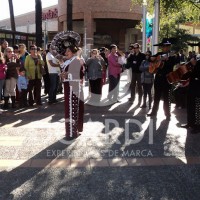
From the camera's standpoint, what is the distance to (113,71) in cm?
1220

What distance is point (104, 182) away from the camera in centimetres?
491

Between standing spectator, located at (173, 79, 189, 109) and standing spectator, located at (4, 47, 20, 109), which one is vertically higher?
standing spectator, located at (4, 47, 20, 109)

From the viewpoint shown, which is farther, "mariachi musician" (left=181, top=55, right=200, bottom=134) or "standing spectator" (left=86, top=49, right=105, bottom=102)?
"standing spectator" (left=86, top=49, right=105, bottom=102)

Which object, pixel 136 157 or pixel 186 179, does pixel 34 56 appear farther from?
pixel 186 179

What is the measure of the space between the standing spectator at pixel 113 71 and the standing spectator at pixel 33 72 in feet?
7.43

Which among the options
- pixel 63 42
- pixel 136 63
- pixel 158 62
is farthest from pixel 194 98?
pixel 136 63

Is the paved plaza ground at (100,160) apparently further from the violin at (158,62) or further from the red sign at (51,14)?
the red sign at (51,14)

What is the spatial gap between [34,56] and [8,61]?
2.70 feet

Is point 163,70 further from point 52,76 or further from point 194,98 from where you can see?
point 52,76

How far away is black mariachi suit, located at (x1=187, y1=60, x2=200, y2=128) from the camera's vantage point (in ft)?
26.0

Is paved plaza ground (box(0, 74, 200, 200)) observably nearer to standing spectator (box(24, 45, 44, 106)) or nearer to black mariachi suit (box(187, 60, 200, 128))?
black mariachi suit (box(187, 60, 200, 128))

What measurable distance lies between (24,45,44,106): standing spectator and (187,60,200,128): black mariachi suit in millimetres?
4792

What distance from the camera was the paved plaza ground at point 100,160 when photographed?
15.1 ft

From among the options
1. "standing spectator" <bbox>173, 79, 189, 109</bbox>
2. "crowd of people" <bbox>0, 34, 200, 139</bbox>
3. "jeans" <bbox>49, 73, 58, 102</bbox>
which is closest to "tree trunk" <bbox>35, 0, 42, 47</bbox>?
"crowd of people" <bbox>0, 34, 200, 139</bbox>
